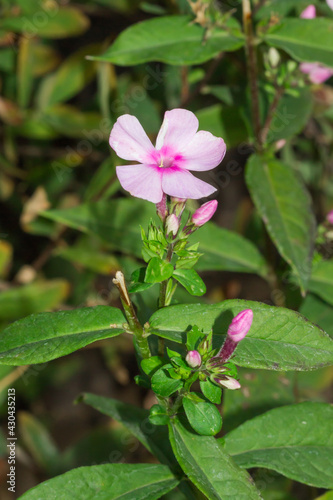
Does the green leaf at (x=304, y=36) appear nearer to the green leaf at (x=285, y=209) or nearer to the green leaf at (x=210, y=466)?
the green leaf at (x=285, y=209)

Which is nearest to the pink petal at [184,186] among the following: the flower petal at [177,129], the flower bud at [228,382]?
the flower petal at [177,129]

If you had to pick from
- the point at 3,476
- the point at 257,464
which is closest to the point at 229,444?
the point at 257,464

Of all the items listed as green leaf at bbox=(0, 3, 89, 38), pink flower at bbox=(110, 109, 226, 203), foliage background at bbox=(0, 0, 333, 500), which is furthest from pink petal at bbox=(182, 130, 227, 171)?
green leaf at bbox=(0, 3, 89, 38)

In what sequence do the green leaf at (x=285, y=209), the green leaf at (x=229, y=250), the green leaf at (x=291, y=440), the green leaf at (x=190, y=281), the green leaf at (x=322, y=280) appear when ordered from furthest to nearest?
1. the green leaf at (x=229, y=250)
2. the green leaf at (x=322, y=280)
3. the green leaf at (x=285, y=209)
4. the green leaf at (x=291, y=440)
5. the green leaf at (x=190, y=281)

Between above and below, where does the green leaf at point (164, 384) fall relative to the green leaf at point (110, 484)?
above

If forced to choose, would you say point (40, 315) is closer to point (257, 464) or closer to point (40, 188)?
point (257, 464)

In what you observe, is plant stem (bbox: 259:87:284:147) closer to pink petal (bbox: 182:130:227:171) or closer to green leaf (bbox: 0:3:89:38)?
pink petal (bbox: 182:130:227:171)
